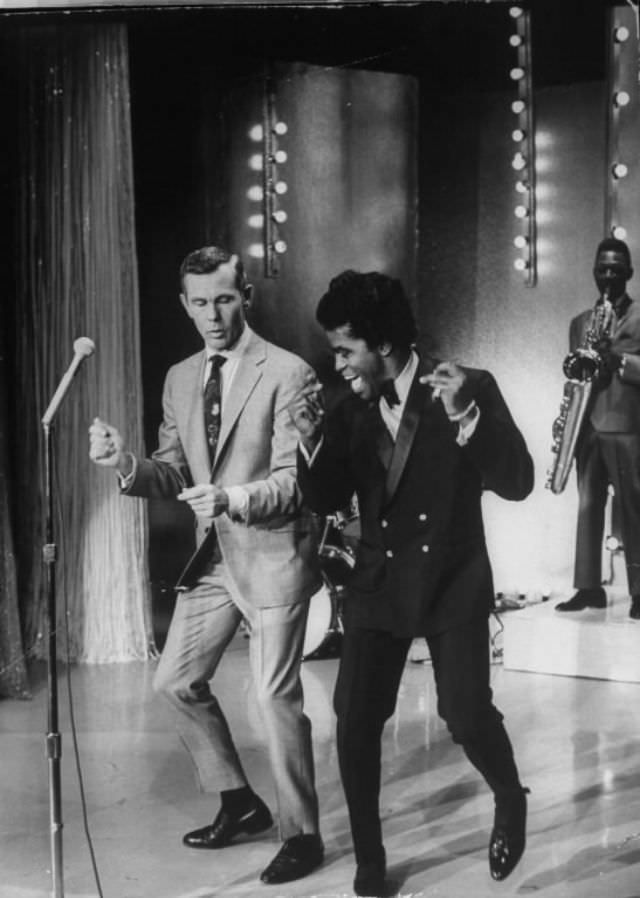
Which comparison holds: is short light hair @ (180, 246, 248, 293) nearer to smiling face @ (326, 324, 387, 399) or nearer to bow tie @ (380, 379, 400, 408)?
smiling face @ (326, 324, 387, 399)

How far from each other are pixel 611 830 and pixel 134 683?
1577 mm

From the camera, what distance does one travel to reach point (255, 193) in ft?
12.1

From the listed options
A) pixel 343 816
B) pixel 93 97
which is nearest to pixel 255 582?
pixel 343 816

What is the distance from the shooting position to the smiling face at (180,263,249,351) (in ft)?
11.6

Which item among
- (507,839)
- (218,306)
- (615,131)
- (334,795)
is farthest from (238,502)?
(615,131)

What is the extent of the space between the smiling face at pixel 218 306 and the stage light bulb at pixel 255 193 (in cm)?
26

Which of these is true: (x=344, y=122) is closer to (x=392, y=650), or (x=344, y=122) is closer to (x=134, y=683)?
(x=392, y=650)

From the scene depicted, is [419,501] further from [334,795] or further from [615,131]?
[615,131]

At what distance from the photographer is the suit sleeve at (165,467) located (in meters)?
3.50

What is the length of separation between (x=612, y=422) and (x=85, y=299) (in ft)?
5.48

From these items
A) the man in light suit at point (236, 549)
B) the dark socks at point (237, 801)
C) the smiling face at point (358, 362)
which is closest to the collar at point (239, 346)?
the man in light suit at point (236, 549)

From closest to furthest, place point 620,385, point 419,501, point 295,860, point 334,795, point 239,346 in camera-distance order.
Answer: point 419,501 → point 295,860 → point 239,346 → point 620,385 → point 334,795

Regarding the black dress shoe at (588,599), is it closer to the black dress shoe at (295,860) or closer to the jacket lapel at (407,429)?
Result: the jacket lapel at (407,429)

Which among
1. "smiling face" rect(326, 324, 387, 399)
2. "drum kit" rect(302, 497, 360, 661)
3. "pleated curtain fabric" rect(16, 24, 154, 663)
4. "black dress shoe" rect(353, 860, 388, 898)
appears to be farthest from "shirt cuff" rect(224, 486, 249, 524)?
"black dress shoe" rect(353, 860, 388, 898)
